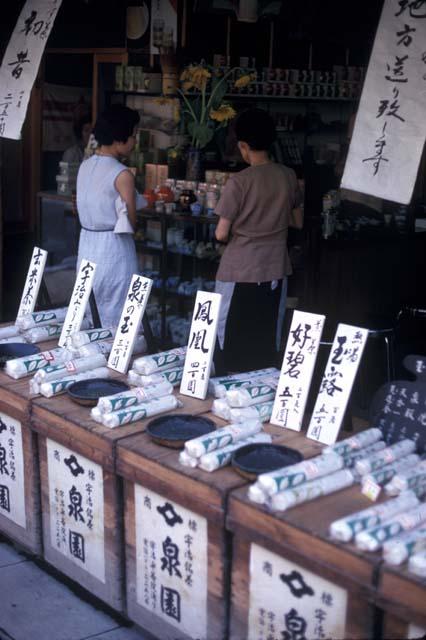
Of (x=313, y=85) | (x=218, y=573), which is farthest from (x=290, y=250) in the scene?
(x=218, y=573)

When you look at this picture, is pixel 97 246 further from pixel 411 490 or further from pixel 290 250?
pixel 411 490

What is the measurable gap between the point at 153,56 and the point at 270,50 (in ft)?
7.52

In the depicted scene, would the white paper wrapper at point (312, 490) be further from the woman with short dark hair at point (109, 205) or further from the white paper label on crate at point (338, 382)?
the woman with short dark hair at point (109, 205)

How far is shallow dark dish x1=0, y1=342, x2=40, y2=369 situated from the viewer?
4535 millimetres

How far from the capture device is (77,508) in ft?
12.8

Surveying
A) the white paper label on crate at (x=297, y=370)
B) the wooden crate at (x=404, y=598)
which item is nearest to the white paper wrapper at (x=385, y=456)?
the white paper label on crate at (x=297, y=370)

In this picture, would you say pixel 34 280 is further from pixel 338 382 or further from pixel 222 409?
pixel 338 382

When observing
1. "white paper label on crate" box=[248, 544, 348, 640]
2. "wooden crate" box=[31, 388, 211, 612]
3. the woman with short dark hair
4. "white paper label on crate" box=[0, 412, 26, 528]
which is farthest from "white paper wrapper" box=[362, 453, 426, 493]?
the woman with short dark hair

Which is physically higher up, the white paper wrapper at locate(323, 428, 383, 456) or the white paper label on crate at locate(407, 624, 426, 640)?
the white paper wrapper at locate(323, 428, 383, 456)

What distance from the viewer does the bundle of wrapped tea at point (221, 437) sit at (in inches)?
129

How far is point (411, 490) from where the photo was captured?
304 cm

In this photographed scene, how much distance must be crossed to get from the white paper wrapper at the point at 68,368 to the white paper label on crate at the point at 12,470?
289 millimetres

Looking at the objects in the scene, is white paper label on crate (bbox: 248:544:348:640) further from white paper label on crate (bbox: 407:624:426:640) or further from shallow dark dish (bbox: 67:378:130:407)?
shallow dark dish (bbox: 67:378:130:407)

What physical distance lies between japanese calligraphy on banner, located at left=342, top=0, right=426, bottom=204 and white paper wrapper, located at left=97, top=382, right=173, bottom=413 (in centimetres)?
133
